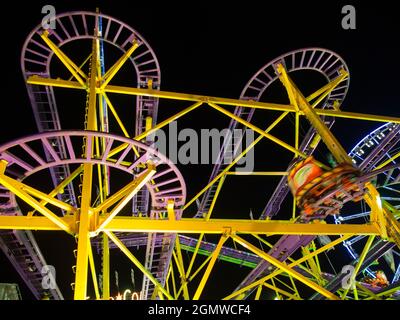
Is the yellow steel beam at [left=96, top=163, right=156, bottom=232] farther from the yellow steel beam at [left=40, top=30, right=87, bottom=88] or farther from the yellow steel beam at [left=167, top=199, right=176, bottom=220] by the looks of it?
the yellow steel beam at [left=40, top=30, right=87, bottom=88]

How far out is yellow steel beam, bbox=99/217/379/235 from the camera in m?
7.87

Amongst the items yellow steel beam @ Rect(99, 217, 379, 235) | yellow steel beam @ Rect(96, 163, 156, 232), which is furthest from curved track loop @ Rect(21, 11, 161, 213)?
yellow steel beam @ Rect(96, 163, 156, 232)

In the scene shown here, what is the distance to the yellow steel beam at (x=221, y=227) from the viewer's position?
310 inches

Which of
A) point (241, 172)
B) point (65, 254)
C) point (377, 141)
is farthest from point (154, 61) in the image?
point (65, 254)

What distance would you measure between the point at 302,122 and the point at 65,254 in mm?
14987

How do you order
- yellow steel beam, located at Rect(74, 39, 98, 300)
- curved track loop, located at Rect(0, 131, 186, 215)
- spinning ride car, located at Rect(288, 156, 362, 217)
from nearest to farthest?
yellow steel beam, located at Rect(74, 39, 98, 300)
curved track loop, located at Rect(0, 131, 186, 215)
spinning ride car, located at Rect(288, 156, 362, 217)

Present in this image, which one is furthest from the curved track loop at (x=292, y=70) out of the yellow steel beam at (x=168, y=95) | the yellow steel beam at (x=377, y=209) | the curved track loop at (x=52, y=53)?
the yellow steel beam at (x=377, y=209)

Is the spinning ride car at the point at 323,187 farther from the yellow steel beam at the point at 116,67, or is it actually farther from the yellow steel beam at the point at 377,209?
the yellow steel beam at the point at 116,67

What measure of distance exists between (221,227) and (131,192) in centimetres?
210

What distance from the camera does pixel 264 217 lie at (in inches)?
564

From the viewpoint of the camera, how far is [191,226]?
798 cm

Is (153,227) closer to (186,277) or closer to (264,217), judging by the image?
(186,277)

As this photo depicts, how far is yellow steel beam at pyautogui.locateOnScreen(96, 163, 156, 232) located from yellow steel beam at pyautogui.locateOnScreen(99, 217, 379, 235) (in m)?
0.34

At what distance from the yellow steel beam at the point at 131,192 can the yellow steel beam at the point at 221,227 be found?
0.34 m
